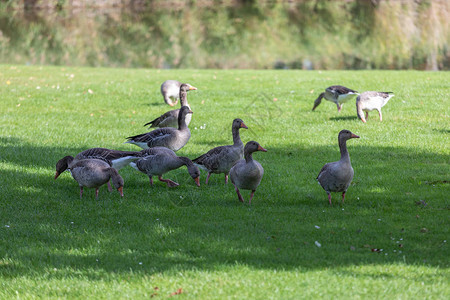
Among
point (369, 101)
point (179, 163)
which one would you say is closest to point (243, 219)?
point (179, 163)

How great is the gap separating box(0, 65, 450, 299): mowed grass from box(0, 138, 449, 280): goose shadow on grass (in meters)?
0.03

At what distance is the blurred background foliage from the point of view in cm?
3516

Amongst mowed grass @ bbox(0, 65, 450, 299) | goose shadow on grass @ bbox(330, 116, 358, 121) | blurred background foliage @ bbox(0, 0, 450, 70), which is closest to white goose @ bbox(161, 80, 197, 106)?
mowed grass @ bbox(0, 65, 450, 299)

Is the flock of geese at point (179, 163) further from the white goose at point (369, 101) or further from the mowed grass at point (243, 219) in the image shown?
the white goose at point (369, 101)

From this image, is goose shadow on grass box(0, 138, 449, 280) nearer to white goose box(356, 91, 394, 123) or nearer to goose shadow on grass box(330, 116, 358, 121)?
white goose box(356, 91, 394, 123)

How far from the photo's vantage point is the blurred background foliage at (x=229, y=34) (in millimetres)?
35156

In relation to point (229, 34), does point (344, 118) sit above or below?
below

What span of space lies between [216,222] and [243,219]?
A: 48 centimetres

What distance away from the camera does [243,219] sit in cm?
874

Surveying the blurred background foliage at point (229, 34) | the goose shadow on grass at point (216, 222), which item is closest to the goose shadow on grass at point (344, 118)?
the goose shadow on grass at point (216, 222)

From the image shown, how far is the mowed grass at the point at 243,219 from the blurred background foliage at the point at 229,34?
18.1m

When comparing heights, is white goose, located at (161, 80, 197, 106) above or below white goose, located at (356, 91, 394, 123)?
above

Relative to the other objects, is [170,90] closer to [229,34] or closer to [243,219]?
[243,219]

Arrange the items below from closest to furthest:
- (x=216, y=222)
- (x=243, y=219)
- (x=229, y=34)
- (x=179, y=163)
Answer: (x=216, y=222)
(x=243, y=219)
(x=179, y=163)
(x=229, y=34)
